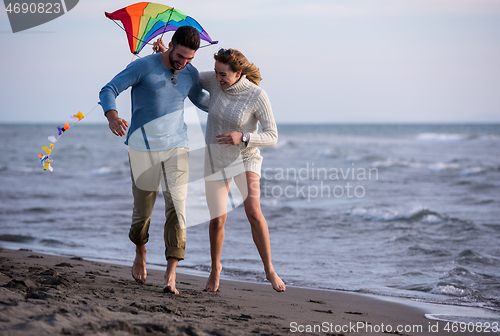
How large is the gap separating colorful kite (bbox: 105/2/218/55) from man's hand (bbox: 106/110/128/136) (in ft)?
2.97

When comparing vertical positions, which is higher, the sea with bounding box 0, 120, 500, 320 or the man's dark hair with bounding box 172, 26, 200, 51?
the man's dark hair with bounding box 172, 26, 200, 51

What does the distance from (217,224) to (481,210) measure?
22.6 feet

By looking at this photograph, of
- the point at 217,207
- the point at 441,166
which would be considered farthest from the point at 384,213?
the point at 441,166

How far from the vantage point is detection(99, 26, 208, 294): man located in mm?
3373

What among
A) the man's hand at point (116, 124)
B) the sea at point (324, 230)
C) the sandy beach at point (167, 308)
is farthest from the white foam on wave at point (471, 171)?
Answer: the man's hand at point (116, 124)

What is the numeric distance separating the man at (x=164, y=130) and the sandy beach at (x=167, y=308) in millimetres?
485

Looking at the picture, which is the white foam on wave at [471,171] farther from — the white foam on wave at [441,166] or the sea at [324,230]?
the white foam on wave at [441,166]

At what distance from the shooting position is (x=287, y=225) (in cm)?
756

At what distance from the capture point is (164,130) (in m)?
3.49

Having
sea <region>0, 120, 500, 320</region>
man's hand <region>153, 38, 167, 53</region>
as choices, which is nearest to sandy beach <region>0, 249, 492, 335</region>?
sea <region>0, 120, 500, 320</region>

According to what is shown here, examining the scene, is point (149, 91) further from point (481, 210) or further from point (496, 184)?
point (496, 184)

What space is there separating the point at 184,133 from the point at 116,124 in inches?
25.7

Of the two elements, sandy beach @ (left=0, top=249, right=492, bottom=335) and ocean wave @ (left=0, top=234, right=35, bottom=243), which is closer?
sandy beach @ (left=0, top=249, right=492, bottom=335)

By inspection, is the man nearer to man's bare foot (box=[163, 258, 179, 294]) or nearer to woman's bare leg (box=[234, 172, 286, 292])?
man's bare foot (box=[163, 258, 179, 294])
